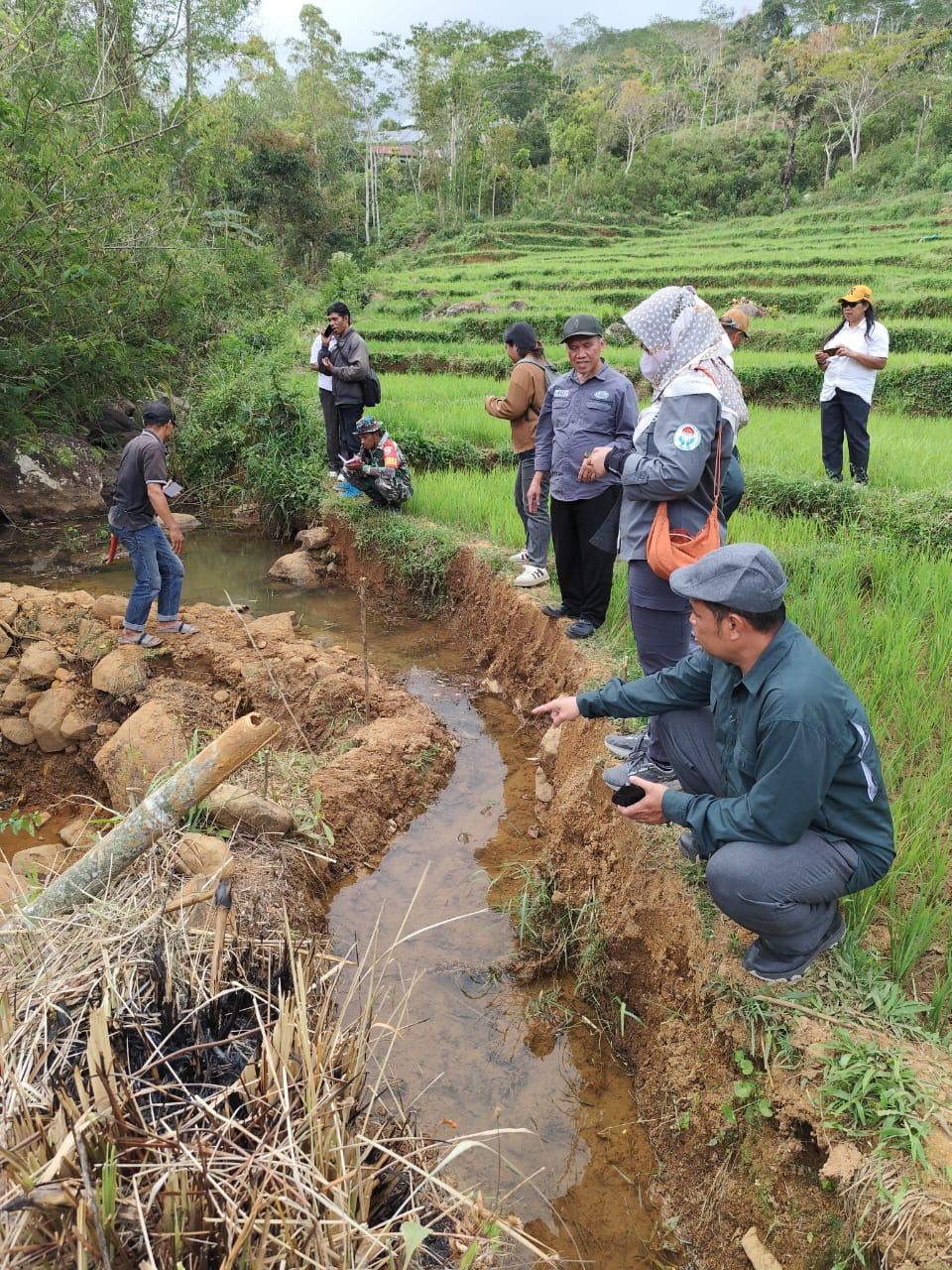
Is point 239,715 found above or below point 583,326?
below

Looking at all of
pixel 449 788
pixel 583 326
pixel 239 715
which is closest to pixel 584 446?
pixel 583 326

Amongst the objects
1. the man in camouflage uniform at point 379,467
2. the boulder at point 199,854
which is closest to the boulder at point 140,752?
the boulder at point 199,854

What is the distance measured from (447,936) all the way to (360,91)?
4084 centimetres

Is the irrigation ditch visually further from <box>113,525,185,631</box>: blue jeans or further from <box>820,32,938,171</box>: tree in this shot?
<box>820,32,938,171</box>: tree

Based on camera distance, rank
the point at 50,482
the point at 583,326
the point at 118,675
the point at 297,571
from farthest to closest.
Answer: the point at 50,482 → the point at 297,571 → the point at 118,675 → the point at 583,326

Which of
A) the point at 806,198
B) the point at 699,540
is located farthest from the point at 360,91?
the point at 699,540

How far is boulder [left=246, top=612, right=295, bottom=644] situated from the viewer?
17.3 feet

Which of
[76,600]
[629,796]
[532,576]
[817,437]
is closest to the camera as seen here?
[629,796]

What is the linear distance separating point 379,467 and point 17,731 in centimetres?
339

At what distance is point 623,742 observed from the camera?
3.45 meters

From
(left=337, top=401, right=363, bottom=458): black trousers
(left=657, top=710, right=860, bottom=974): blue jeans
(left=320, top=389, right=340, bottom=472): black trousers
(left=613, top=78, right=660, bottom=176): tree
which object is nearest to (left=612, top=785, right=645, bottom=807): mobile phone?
(left=657, top=710, right=860, bottom=974): blue jeans

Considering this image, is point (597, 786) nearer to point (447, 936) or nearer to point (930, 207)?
point (447, 936)

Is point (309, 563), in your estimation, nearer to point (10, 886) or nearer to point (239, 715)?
point (239, 715)

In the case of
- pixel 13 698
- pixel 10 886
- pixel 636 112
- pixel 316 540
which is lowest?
pixel 10 886
